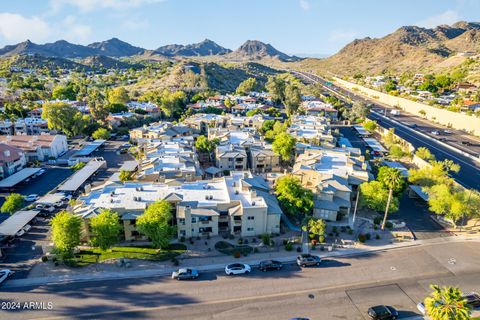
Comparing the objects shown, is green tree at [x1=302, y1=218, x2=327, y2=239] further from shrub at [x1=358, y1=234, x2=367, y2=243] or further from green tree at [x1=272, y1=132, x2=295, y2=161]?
green tree at [x1=272, y1=132, x2=295, y2=161]

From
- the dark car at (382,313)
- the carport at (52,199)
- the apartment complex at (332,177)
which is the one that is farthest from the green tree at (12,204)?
the dark car at (382,313)

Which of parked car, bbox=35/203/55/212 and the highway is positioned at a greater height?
the highway

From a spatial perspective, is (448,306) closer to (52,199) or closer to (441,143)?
(52,199)

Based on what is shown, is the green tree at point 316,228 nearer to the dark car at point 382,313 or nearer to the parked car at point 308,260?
the parked car at point 308,260

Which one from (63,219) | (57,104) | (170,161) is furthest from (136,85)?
(63,219)

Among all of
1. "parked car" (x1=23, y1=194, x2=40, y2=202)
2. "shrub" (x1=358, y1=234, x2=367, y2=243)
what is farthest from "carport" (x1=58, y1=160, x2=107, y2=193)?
"shrub" (x1=358, y1=234, x2=367, y2=243)
